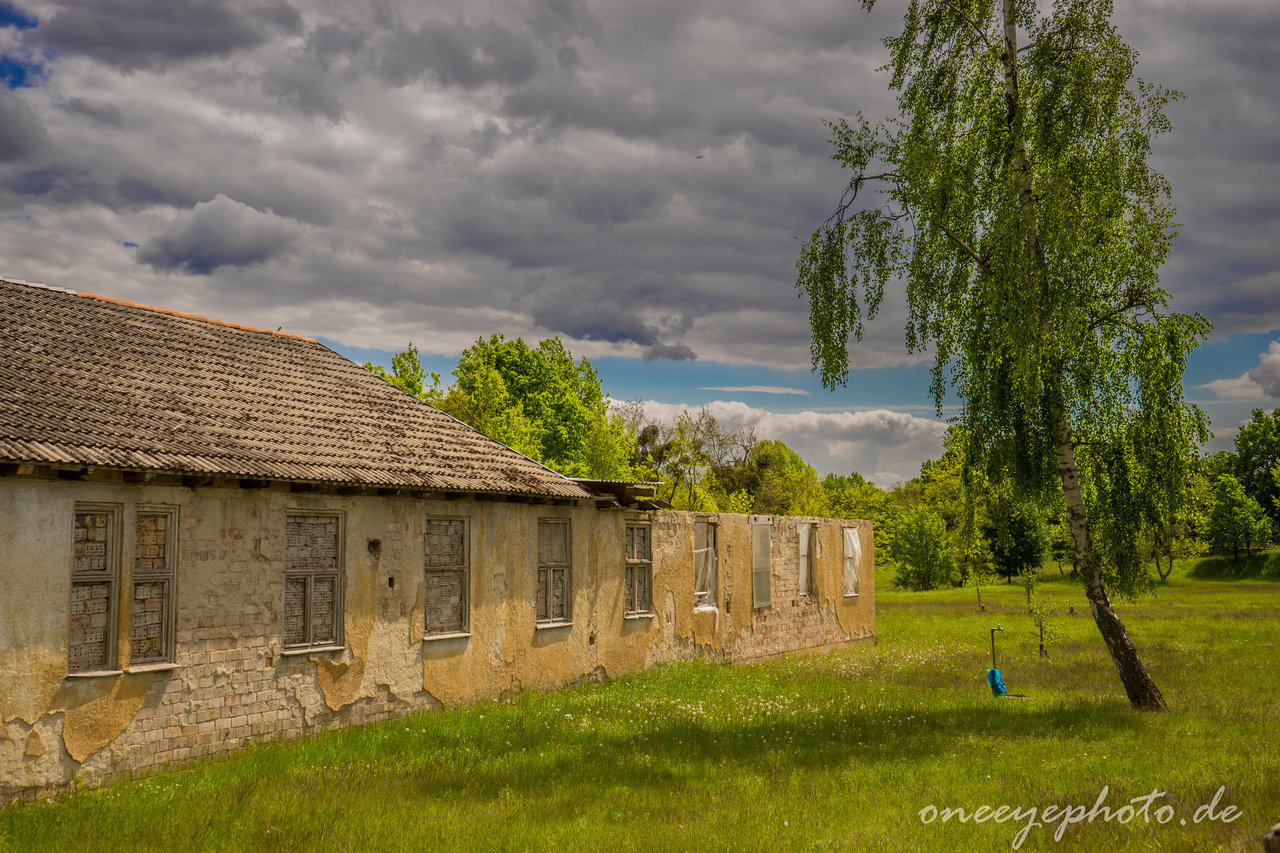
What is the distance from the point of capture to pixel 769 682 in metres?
15.4

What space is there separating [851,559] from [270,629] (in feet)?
56.9

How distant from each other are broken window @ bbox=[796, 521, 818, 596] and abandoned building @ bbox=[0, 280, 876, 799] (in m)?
5.45

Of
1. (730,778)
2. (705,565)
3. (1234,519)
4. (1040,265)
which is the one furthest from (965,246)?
(1234,519)

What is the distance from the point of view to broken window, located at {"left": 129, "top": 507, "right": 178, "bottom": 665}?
29.2 ft

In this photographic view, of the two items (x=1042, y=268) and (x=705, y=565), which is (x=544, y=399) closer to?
(x=705, y=565)

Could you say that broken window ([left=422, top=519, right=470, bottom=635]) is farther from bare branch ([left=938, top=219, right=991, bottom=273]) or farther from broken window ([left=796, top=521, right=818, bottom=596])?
broken window ([left=796, top=521, right=818, bottom=596])

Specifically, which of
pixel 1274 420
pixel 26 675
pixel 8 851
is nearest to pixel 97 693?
pixel 26 675

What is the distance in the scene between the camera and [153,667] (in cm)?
884

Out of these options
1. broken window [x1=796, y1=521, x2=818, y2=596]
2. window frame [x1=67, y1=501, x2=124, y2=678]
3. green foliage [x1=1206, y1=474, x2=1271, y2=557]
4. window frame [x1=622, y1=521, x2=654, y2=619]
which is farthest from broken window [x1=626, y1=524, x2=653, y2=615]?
green foliage [x1=1206, y1=474, x2=1271, y2=557]

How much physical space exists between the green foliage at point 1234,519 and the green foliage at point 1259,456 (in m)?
9.25

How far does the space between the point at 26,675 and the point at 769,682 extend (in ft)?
36.8

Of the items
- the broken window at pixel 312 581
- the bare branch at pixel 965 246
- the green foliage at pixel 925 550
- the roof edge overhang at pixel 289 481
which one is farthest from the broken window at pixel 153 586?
the green foliage at pixel 925 550

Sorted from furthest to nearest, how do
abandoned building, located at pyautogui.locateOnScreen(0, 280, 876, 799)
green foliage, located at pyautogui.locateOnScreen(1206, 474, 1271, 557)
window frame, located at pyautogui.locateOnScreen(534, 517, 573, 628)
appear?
green foliage, located at pyautogui.locateOnScreen(1206, 474, 1271, 557), window frame, located at pyautogui.locateOnScreen(534, 517, 573, 628), abandoned building, located at pyautogui.locateOnScreen(0, 280, 876, 799)

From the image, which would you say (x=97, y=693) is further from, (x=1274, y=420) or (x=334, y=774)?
(x=1274, y=420)
